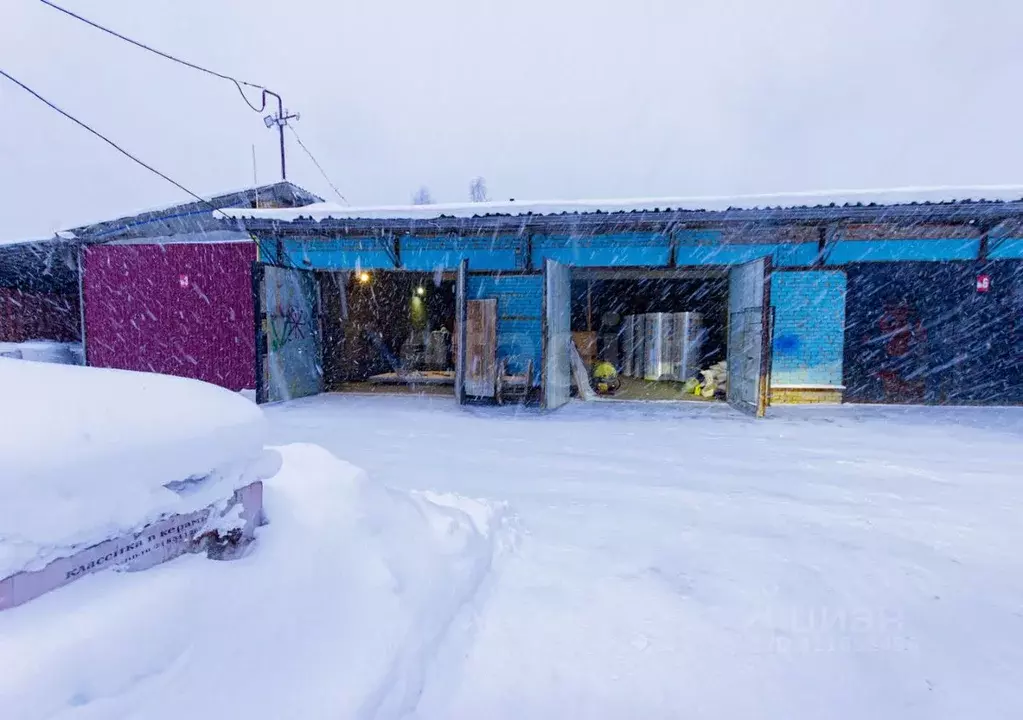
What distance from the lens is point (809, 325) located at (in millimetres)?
8820

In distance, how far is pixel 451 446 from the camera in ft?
20.0

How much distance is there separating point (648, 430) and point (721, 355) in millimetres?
7169

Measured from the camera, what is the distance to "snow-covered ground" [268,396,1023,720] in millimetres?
2074

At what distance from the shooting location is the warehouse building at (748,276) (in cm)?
814

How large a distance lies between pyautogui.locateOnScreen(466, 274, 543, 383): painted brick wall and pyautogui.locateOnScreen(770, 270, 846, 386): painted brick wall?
14.3 ft

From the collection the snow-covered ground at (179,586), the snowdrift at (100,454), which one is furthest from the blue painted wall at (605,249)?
the snowdrift at (100,454)

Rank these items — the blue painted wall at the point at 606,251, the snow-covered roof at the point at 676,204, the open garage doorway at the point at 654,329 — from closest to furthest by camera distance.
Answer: the snow-covered roof at the point at 676,204 < the blue painted wall at the point at 606,251 < the open garage doorway at the point at 654,329

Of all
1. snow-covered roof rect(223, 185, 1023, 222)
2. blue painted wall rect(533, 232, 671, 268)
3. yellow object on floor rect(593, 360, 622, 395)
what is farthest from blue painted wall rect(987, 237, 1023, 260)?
yellow object on floor rect(593, 360, 622, 395)

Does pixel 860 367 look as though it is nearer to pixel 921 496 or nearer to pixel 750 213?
pixel 750 213

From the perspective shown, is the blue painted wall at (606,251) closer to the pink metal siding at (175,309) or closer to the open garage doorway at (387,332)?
the open garage doorway at (387,332)

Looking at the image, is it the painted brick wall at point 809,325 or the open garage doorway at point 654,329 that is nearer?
the painted brick wall at point 809,325

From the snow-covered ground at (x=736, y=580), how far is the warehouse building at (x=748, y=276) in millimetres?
2896

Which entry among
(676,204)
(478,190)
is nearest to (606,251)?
(676,204)

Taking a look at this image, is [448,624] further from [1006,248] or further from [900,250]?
[1006,248]
